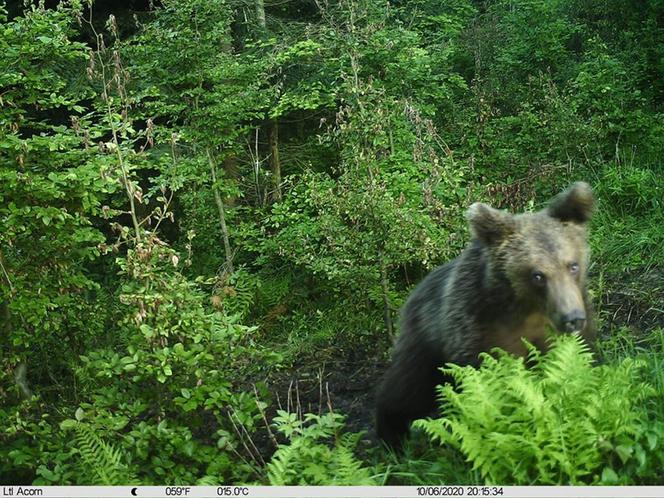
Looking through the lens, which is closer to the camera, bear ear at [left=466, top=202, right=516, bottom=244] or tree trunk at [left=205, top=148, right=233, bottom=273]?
bear ear at [left=466, top=202, right=516, bottom=244]

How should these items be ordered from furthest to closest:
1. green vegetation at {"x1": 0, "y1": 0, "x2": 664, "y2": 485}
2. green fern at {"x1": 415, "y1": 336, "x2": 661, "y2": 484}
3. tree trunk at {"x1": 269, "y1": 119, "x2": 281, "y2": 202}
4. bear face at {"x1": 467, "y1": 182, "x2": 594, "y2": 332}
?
tree trunk at {"x1": 269, "y1": 119, "x2": 281, "y2": 202} → bear face at {"x1": 467, "y1": 182, "x2": 594, "y2": 332} → green vegetation at {"x1": 0, "y1": 0, "x2": 664, "y2": 485} → green fern at {"x1": 415, "y1": 336, "x2": 661, "y2": 484}

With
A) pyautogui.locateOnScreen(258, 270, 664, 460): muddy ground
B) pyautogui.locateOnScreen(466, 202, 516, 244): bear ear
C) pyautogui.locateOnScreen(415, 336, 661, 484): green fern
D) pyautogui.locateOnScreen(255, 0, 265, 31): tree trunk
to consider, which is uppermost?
pyautogui.locateOnScreen(255, 0, 265, 31): tree trunk

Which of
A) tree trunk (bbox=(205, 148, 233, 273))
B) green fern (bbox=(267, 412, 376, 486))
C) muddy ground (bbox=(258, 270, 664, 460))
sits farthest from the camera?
tree trunk (bbox=(205, 148, 233, 273))

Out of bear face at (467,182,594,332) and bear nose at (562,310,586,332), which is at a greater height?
bear face at (467,182,594,332)

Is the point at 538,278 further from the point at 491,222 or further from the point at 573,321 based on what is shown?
the point at 491,222

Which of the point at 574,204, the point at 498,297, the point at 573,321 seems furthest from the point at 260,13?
the point at 573,321

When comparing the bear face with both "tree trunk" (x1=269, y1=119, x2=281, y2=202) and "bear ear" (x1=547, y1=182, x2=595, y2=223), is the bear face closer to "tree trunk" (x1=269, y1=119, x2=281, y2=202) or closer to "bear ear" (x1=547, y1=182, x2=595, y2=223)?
"bear ear" (x1=547, y1=182, x2=595, y2=223)

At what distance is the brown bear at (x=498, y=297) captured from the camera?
181 inches

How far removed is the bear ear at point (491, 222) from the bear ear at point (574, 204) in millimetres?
302

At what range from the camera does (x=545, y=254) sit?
4.62m

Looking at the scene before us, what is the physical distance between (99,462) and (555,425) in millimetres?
2603

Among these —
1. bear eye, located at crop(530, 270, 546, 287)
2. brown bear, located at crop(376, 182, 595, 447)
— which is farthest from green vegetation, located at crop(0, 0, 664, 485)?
bear eye, located at crop(530, 270, 546, 287)

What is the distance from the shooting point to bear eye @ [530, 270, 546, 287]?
4.55 m

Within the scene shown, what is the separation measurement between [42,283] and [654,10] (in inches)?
379
